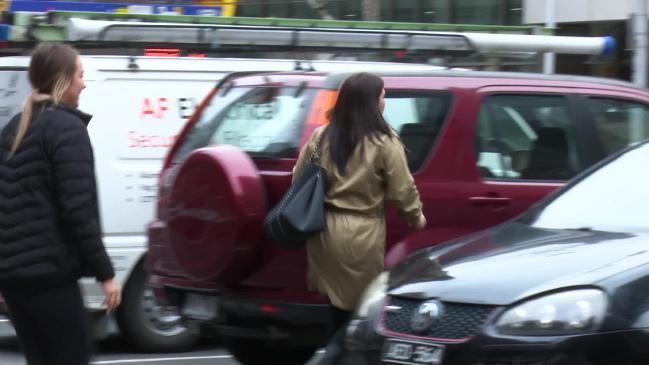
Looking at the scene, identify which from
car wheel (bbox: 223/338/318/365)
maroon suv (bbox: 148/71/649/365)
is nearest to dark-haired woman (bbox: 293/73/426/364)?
maroon suv (bbox: 148/71/649/365)

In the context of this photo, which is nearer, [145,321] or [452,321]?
[452,321]

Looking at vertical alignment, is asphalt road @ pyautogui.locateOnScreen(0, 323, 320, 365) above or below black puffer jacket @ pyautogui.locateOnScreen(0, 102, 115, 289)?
below

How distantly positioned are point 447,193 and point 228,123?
1369 millimetres

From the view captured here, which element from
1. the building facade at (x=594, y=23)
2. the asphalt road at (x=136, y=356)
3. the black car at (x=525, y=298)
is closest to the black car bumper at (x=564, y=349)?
the black car at (x=525, y=298)

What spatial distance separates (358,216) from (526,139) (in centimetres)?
161

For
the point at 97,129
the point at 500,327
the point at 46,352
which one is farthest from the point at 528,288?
the point at 97,129

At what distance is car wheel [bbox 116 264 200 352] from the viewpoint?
28.1 feet

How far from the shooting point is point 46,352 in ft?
15.3

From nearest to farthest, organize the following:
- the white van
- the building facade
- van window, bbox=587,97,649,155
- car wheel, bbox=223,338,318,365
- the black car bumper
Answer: the black car bumper < car wheel, bbox=223,338,318,365 < van window, bbox=587,97,649,155 < the white van < the building facade

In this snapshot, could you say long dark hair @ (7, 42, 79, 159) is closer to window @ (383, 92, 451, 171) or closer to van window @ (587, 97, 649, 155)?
window @ (383, 92, 451, 171)

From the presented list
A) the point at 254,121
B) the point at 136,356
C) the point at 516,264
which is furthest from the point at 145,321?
the point at 516,264

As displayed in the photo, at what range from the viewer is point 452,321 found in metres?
4.66

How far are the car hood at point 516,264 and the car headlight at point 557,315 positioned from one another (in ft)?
0.15

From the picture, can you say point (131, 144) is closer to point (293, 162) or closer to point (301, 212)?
point (293, 162)
